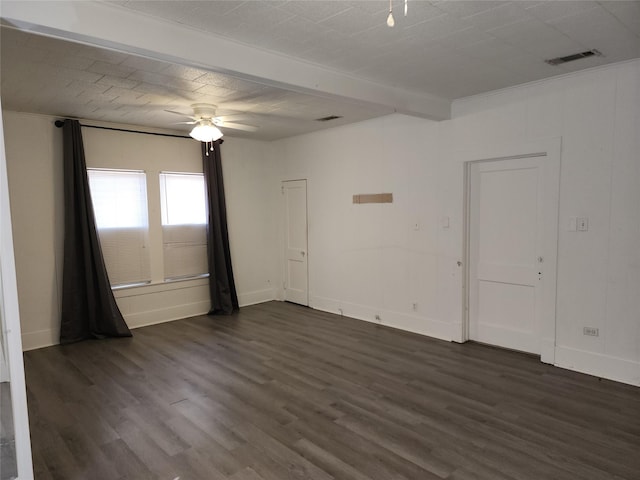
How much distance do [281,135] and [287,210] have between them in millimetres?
1268

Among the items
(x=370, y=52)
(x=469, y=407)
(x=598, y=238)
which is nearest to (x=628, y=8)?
(x=370, y=52)

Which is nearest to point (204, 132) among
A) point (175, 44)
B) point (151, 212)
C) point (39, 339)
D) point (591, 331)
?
point (175, 44)

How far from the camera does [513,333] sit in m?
4.54

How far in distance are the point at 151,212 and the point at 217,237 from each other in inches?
40.4

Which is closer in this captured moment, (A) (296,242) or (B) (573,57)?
(B) (573,57)

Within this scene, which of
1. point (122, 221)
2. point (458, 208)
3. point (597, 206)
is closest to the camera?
point (597, 206)

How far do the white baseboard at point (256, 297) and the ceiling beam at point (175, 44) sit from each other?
411 centimetres

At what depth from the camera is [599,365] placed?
12.5 ft

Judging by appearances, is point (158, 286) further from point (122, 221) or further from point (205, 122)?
point (205, 122)

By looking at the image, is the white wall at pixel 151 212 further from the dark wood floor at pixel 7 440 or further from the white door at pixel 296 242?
the dark wood floor at pixel 7 440

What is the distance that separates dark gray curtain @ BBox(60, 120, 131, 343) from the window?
3.19 feet

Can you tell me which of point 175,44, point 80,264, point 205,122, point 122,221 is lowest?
point 80,264

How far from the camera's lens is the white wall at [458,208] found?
145 inches

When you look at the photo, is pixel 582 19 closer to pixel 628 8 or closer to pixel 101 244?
pixel 628 8
